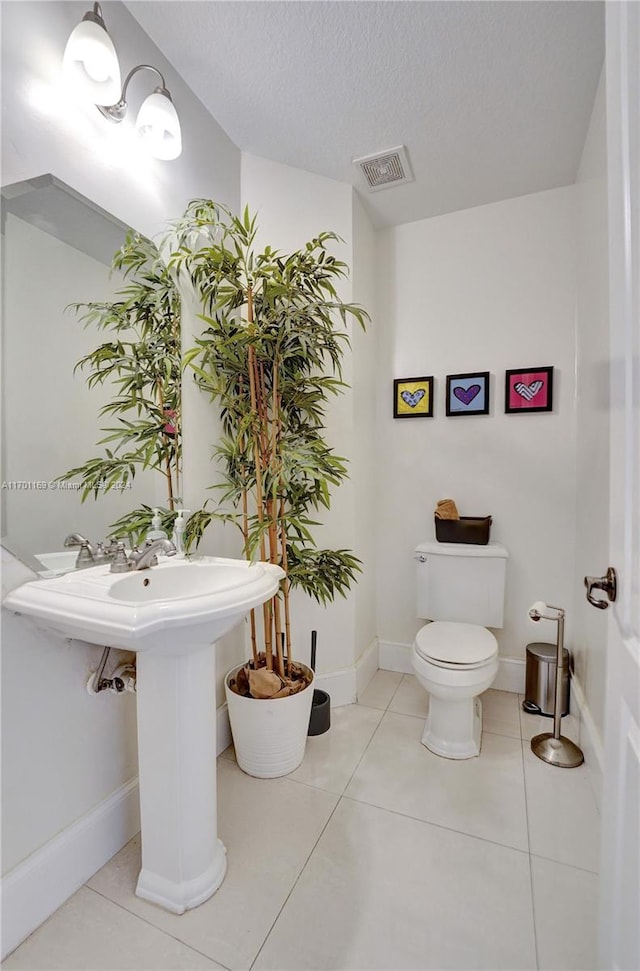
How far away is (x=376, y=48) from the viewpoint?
149cm

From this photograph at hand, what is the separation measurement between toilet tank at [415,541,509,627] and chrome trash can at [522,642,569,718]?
239mm

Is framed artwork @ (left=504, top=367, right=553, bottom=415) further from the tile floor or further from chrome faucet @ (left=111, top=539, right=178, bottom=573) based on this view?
chrome faucet @ (left=111, top=539, right=178, bottom=573)

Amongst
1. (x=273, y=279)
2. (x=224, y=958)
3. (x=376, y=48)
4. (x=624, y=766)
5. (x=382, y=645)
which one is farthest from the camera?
(x=382, y=645)

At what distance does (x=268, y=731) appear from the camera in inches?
64.9

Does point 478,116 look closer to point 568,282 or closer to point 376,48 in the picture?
point 376,48

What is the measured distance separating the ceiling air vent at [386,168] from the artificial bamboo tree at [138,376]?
112 centimetres

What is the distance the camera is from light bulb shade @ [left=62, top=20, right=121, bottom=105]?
3.85ft

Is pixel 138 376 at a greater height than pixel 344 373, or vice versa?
pixel 344 373

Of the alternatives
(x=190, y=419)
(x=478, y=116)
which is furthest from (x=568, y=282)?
(x=190, y=419)

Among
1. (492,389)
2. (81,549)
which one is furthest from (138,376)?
(492,389)

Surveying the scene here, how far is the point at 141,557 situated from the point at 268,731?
87cm

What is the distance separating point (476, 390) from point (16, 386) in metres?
2.01

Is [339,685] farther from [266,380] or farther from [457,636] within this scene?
[266,380]

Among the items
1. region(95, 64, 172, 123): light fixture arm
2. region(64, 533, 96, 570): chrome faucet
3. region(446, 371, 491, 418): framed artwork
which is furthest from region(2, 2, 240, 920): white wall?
region(446, 371, 491, 418): framed artwork
